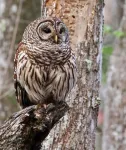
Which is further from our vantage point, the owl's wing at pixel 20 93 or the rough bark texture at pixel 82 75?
the rough bark texture at pixel 82 75

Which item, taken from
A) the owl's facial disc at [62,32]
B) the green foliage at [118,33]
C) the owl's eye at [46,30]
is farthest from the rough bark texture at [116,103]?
the owl's eye at [46,30]

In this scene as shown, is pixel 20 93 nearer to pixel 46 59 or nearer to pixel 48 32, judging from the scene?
pixel 46 59

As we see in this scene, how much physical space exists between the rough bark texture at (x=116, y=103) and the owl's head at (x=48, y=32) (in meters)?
3.75

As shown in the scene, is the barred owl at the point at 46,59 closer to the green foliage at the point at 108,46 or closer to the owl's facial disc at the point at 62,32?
the owl's facial disc at the point at 62,32

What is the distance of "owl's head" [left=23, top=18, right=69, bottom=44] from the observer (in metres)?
6.13

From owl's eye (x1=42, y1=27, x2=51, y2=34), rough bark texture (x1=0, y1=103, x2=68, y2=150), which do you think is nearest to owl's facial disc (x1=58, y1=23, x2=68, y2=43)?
owl's eye (x1=42, y1=27, x2=51, y2=34)

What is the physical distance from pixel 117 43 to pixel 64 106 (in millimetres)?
4268

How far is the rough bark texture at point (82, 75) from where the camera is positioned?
7.02m

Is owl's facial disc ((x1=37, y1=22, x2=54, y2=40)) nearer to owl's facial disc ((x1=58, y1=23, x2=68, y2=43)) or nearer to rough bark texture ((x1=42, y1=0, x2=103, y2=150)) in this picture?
owl's facial disc ((x1=58, y1=23, x2=68, y2=43))

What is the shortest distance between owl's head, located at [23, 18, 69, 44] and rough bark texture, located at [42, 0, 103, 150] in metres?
0.89

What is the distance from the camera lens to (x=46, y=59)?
623cm

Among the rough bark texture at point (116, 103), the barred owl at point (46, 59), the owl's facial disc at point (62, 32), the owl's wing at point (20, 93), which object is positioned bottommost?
the rough bark texture at point (116, 103)

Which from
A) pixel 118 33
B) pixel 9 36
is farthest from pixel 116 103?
pixel 9 36

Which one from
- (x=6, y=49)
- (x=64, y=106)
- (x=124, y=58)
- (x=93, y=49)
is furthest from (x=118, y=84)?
(x=64, y=106)
